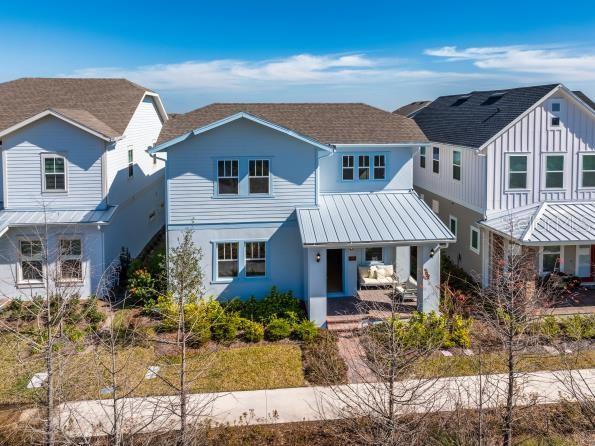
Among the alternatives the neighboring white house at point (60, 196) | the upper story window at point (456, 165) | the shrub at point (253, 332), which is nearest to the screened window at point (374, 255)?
the upper story window at point (456, 165)

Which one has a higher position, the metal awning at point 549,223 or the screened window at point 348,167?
the screened window at point 348,167

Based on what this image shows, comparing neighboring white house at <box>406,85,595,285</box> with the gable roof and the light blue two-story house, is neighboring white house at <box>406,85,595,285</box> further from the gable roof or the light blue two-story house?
the gable roof

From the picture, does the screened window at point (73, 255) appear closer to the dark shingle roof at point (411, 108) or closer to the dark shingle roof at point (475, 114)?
the dark shingle roof at point (475, 114)

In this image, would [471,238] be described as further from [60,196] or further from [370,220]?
[60,196]

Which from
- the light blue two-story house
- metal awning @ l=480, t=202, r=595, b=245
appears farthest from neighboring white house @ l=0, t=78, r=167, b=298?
metal awning @ l=480, t=202, r=595, b=245

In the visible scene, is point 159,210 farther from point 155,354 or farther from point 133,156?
point 155,354

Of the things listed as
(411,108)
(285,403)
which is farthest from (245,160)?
(411,108)
